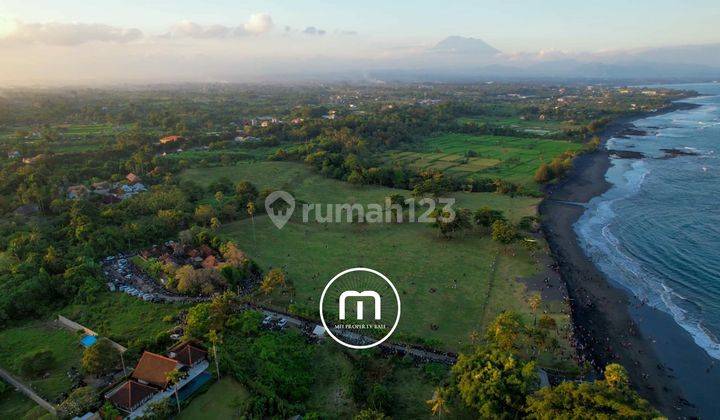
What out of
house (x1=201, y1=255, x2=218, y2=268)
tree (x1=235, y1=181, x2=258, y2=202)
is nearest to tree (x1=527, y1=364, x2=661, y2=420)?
house (x1=201, y1=255, x2=218, y2=268)

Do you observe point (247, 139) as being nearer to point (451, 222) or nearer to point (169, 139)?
Result: point (169, 139)

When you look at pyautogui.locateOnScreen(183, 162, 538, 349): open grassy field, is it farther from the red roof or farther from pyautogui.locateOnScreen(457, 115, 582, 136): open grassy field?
pyautogui.locateOnScreen(457, 115, 582, 136): open grassy field

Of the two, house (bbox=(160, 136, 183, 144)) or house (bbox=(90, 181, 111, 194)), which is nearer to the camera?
house (bbox=(90, 181, 111, 194))

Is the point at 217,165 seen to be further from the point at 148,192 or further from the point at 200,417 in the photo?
the point at 200,417

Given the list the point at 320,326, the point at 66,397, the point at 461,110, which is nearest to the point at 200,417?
the point at 66,397

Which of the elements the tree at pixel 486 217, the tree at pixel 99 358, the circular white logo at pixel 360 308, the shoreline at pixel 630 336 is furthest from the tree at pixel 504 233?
the tree at pixel 99 358
